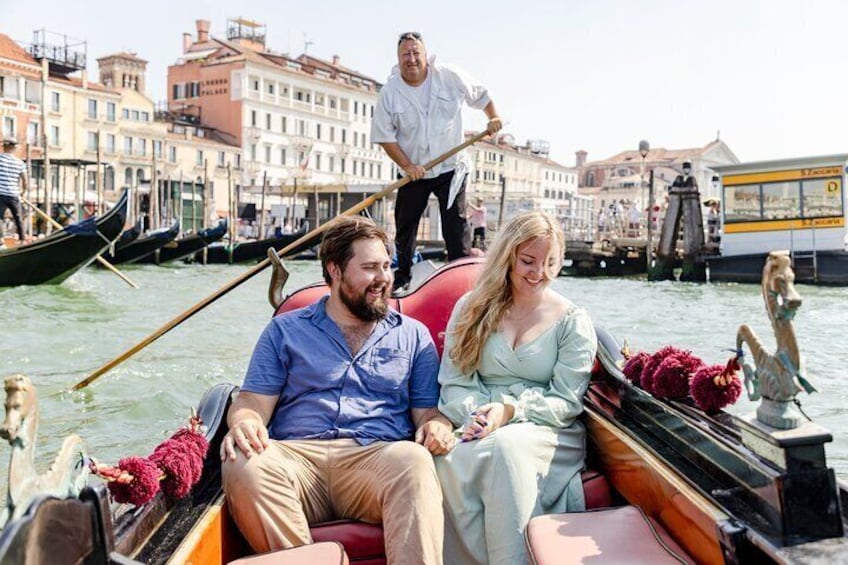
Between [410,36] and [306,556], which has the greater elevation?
[410,36]

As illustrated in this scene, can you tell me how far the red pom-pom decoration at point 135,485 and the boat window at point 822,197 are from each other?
10.4 metres

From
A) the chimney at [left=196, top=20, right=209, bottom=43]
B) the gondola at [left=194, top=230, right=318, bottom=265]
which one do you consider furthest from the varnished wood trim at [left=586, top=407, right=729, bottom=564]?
the chimney at [left=196, top=20, right=209, bottom=43]

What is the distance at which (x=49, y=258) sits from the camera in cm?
837

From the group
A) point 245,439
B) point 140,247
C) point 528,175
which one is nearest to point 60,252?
point 140,247

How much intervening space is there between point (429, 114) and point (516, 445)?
1354 millimetres

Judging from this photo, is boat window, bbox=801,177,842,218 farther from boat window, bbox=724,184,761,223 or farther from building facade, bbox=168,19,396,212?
building facade, bbox=168,19,396,212

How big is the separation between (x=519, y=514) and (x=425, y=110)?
147 cm

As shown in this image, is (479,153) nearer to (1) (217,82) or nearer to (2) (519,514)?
(1) (217,82)

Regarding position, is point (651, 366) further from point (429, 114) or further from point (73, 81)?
point (73, 81)

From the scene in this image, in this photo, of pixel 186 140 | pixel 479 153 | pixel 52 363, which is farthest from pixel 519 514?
pixel 479 153

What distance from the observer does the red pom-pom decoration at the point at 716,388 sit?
55.6 inches

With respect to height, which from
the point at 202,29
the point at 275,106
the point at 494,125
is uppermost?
the point at 202,29

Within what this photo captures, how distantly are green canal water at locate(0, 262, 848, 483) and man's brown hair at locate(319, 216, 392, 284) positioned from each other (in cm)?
66

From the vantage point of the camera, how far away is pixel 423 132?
2.58 meters
